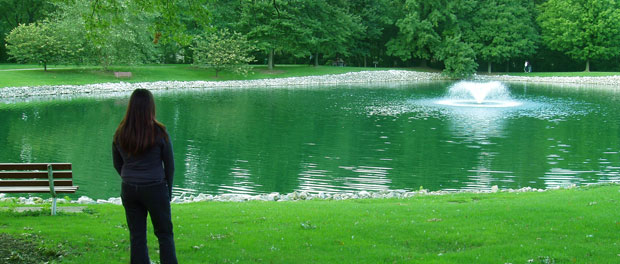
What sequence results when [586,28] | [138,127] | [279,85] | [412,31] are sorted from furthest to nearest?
[412,31] < [586,28] < [279,85] < [138,127]

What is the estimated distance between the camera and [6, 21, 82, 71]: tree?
45469mm

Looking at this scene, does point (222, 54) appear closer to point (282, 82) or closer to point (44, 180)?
point (282, 82)

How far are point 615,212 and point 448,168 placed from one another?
874 centimetres

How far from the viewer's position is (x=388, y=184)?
49.7ft

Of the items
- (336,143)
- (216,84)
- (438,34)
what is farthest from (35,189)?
(438,34)

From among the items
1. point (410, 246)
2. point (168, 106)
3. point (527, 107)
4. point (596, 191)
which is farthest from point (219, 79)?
point (410, 246)

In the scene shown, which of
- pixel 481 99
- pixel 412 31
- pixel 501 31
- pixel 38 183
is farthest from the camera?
pixel 501 31

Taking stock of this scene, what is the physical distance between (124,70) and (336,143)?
35.8m

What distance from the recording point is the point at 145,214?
5.59 m

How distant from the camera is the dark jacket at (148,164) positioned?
17.5 feet

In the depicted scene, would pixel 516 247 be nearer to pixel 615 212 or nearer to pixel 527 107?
pixel 615 212

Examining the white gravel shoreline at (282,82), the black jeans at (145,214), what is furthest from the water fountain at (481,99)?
the black jeans at (145,214)

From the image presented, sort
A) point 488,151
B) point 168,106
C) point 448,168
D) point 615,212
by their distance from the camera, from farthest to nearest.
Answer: point 168,106, point 488,151, point 448,168, point 615,212

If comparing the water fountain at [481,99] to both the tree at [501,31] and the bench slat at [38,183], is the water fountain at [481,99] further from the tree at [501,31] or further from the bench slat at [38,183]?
the bench slat at [38,183]
